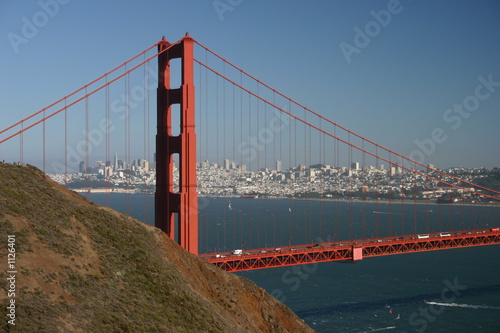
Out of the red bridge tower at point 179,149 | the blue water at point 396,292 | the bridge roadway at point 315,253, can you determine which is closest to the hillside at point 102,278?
the red bridge tower at point 179,149

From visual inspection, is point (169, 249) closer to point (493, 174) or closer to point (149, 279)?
point (149, 279)

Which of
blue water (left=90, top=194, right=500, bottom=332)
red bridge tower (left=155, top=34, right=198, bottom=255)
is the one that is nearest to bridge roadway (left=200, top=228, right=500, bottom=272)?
red bridge tower (left=155, top=34, right=198, bottom=255)

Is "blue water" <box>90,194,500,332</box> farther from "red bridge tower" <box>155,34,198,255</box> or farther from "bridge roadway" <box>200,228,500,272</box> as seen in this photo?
"red bridge tower" <box>155,34,198,255</box>

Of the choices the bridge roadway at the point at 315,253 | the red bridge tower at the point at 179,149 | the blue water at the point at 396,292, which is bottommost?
the blue water at the point at 396,292

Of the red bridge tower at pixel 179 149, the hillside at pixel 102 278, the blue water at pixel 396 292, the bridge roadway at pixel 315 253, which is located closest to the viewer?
the hillside at pixel 102 278

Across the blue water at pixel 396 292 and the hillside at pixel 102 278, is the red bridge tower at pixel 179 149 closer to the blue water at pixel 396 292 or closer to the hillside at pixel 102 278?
the hillside at pixel 102 278

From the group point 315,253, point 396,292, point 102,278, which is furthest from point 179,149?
point 396,292

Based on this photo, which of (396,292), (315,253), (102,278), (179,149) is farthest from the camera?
(396,292)

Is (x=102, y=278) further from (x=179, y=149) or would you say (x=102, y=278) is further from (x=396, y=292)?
(x=396, y=292)
